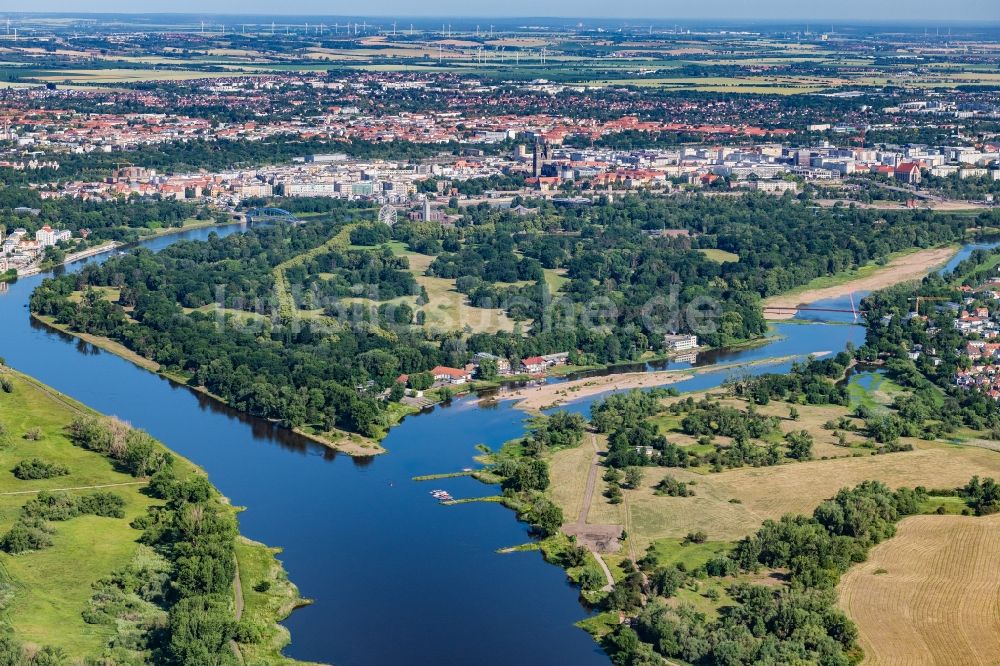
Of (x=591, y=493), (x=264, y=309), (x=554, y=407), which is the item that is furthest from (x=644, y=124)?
(x=591, y=493)

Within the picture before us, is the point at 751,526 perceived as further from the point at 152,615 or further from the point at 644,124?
the point at 644,124

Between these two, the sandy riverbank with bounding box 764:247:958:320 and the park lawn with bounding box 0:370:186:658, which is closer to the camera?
the park lawn with bounding box 0:370:186:658

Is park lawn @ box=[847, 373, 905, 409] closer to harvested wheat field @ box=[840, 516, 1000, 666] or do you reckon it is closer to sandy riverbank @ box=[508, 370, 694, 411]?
sandy riverbank @ box=[508, 370, 694, 411]

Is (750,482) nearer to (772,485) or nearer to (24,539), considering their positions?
(772,485)

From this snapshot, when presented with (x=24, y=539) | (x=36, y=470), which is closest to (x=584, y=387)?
(x=36, y=470)

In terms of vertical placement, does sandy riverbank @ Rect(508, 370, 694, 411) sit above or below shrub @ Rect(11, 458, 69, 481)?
below

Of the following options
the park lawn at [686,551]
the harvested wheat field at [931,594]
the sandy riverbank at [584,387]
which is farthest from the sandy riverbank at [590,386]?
the harvested wheat field at [931,594]

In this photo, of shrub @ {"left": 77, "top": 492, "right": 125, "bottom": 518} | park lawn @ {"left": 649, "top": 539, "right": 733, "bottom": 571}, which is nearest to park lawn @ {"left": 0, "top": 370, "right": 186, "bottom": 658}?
shrub @ {"left": 77, "top": 492, "right": 125, "bottom": 518}
